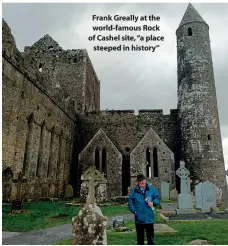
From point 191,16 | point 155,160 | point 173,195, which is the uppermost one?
point 191,16

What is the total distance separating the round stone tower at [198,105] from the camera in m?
19.8

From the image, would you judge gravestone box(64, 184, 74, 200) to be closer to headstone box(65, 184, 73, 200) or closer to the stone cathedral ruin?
headstone box(65, 184, 73, 200)

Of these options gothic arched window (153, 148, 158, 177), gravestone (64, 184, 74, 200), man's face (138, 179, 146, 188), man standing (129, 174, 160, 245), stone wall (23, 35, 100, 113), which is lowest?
gravestone (64, 184, 74, 200)

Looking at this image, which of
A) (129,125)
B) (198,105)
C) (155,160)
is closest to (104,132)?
(129,125)

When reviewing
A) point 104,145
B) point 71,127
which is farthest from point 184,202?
point 71,127

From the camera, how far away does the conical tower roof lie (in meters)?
23.1

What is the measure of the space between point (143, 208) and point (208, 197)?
380 inches

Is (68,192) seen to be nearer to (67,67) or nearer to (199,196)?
(199,196)

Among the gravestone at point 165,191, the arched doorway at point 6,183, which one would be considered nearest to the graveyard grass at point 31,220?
the arched doorway at point 6,183

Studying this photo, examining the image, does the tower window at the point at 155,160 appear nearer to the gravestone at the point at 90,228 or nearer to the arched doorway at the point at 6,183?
the arched doorway at the point at 6,183

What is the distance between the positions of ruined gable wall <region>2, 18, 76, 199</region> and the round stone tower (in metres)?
9.31

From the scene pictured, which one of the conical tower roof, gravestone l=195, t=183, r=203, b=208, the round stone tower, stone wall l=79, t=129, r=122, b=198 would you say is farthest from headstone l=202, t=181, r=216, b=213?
the conical tower roof

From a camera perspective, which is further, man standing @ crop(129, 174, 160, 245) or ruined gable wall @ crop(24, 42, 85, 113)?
ruined gable wall @ crop(24, 42, 85, 113)

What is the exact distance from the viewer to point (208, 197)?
13164mm
